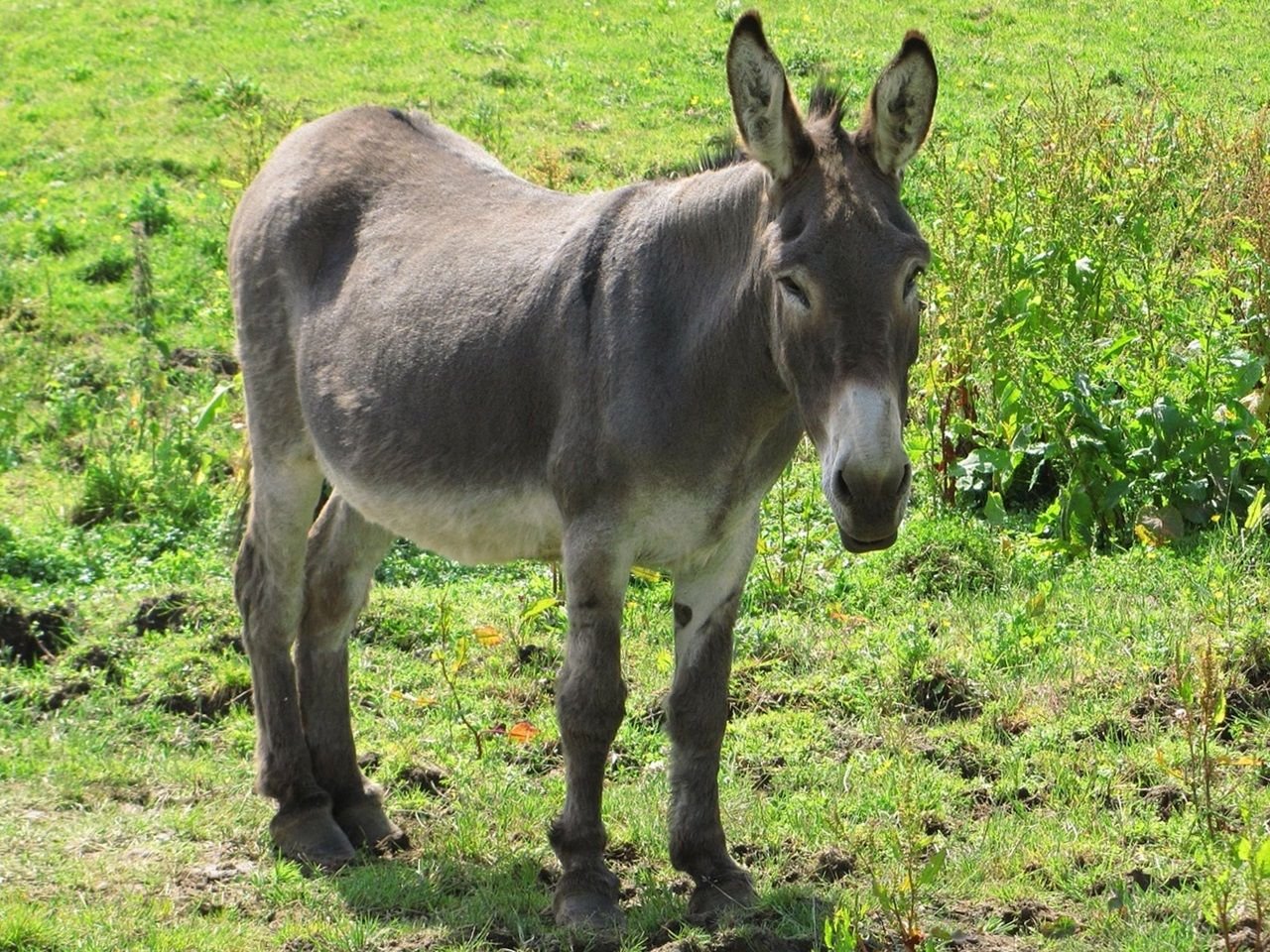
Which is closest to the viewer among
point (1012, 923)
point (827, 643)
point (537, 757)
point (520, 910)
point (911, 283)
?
point (911, 283)

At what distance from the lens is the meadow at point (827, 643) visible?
4.46m

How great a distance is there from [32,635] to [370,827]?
224 centimetres

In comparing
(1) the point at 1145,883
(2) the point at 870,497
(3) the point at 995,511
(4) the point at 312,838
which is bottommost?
(4) the point at 312,838

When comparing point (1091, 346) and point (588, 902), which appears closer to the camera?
point (588, 902)

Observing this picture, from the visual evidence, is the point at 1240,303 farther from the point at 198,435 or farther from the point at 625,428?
the point at 198,435

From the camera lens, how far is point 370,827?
17.3 feet

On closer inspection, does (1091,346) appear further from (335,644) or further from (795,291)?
(795,291)

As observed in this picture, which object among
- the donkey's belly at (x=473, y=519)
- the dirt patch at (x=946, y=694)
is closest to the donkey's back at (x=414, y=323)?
the donkey's belly at (x=473, y=519)

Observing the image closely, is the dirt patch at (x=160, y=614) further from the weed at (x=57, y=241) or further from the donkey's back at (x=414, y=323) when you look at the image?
the weed at (x=57, y=241)

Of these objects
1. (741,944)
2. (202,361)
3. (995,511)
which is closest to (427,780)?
(741,944)

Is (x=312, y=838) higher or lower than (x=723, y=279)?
lower

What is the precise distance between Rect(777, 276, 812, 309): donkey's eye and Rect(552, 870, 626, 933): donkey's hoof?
5.59 feet

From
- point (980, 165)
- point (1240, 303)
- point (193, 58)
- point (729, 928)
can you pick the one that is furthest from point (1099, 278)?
point (193, 58)

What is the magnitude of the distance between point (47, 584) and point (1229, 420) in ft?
17.5
